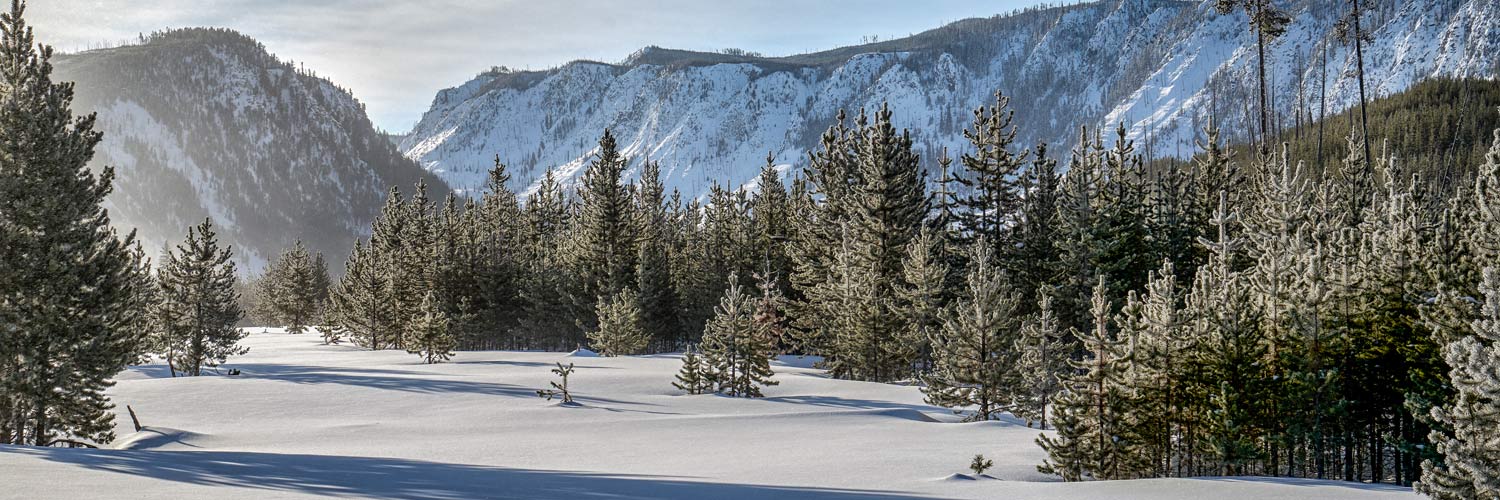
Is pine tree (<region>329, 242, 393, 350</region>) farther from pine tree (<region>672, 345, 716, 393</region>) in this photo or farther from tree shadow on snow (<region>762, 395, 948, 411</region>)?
tree shadow on snow (<region>762, 395, 948, 411</region>)

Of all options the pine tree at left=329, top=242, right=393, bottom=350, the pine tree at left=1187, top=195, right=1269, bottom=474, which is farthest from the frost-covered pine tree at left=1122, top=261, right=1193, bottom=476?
the pine tree at left=329, top=242, right=393, bottom=350

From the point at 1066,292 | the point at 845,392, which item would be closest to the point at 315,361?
the point at 845,392

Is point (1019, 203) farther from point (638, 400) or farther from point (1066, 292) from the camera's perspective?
point (638, 400)

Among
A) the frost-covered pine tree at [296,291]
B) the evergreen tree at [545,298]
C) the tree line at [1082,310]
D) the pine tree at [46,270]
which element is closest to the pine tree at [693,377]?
the tree line at [1082,310]

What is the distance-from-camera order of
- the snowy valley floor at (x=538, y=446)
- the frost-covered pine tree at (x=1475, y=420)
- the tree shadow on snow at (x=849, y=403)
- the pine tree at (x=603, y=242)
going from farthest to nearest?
the pine tree at (x=603, y=242) < the tree shadow on snow at (x=849, y=403) < the snowy valley floor at (x=538, y=446) < the frost-covered pine tree at (x=1475, y=420)

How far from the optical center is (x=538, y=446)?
1386 centimetres

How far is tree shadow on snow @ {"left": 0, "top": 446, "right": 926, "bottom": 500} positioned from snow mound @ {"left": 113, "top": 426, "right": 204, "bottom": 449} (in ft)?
15.2

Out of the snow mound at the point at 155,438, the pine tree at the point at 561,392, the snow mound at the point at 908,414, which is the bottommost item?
the snow mound at the point at 155,438

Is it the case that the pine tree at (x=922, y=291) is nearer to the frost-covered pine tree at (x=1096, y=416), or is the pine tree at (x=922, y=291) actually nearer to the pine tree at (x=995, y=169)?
the pine tree at (x=995, y=169)

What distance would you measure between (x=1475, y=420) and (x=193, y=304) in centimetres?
3875

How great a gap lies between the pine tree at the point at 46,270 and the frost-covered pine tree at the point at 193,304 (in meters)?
15.8

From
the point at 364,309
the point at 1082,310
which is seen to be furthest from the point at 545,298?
the point at 1082,310

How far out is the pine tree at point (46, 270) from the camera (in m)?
16.4

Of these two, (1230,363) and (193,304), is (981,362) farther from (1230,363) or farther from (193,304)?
(193,304)
